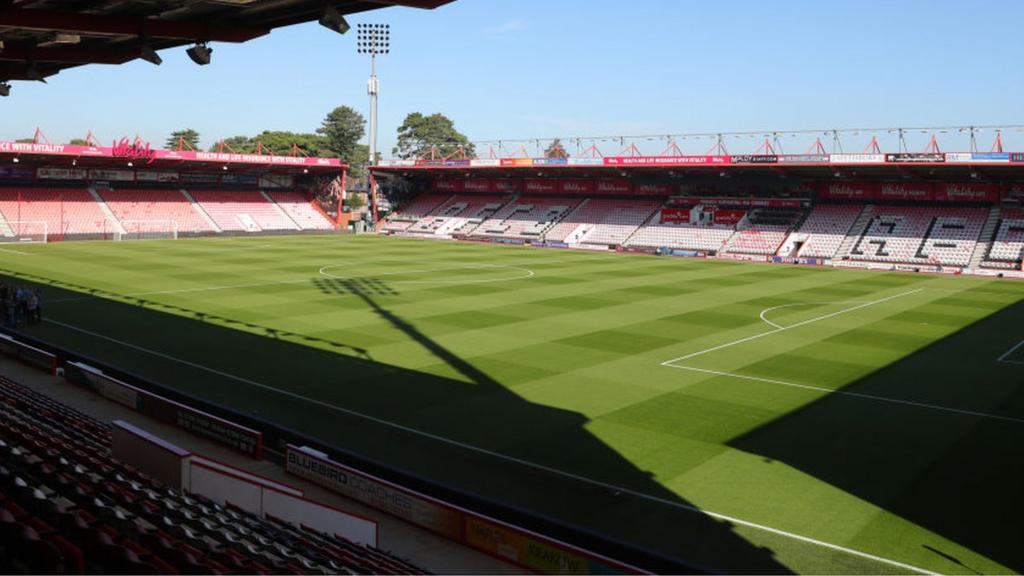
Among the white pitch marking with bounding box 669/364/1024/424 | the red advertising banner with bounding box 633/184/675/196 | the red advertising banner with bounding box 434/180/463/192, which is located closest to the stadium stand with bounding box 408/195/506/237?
the red advertising banner with bounding box 434/180/463/192

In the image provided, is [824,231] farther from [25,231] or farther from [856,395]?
[25,231]

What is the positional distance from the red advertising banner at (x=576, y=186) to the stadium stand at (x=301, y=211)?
27.4 metres

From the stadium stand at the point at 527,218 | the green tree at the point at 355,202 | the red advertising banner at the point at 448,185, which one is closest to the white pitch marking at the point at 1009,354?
the stadium stand at the point at 527,218

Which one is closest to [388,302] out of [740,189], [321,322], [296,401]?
[321,322]

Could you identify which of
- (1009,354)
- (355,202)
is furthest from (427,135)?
(1009,354)

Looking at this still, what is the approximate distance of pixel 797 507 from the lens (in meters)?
13.6

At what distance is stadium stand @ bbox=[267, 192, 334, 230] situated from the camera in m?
88.1

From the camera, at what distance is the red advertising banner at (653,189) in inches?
3152

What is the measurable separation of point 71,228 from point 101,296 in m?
41.9

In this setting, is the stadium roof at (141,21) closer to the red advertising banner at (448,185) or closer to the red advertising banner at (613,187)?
the red advertising banner at (613,187)

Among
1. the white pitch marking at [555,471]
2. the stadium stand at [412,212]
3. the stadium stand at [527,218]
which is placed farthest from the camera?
the stadium stand at [412,212]

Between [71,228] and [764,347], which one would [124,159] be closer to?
[71,228]

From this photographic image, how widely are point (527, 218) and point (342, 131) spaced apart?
85872 millimetres

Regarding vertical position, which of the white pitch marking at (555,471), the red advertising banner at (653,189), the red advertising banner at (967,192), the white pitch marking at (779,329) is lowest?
the white pitch marking at (555,471)
